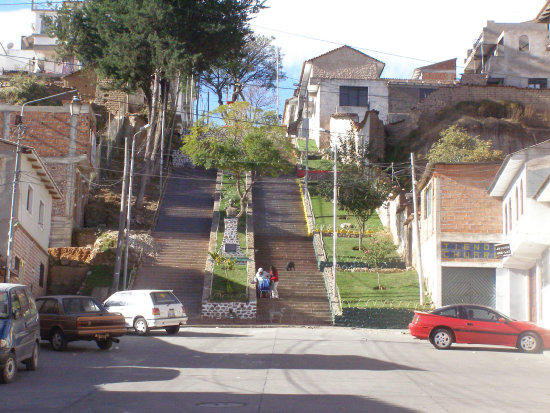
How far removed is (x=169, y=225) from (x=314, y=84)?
26.8 meters

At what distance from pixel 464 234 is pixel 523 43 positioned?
136ft

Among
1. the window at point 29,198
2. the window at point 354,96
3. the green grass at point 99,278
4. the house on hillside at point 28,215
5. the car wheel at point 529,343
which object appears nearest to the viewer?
the car wheel at point 529,343

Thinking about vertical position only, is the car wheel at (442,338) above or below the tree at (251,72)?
below

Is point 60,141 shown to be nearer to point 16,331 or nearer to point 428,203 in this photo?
point 428,203

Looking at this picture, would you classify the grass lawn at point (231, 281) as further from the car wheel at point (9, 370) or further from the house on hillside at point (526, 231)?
the car wheel at point (9, 370)

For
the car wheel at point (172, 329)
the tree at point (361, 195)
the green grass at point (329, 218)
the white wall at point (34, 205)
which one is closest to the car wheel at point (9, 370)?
the car wheel at point (172, 329)

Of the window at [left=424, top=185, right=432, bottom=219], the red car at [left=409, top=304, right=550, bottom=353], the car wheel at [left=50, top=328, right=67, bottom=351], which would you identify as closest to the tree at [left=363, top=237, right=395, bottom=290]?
the window at [left=424, top=185, right=432, bottom=219]

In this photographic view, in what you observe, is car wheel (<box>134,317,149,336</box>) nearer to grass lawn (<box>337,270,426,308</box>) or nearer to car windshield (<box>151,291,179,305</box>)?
car windshield (<box>151,291,179,305</box>)

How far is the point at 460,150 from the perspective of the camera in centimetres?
4150

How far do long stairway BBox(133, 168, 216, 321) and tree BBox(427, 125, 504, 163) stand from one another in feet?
48.8

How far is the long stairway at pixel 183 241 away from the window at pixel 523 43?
32.8 meters

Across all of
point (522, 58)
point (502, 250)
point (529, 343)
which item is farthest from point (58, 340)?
point (522, 58)

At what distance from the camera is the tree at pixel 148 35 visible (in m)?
41.8

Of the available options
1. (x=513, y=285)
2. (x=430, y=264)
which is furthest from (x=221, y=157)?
(x=513, y=285)
